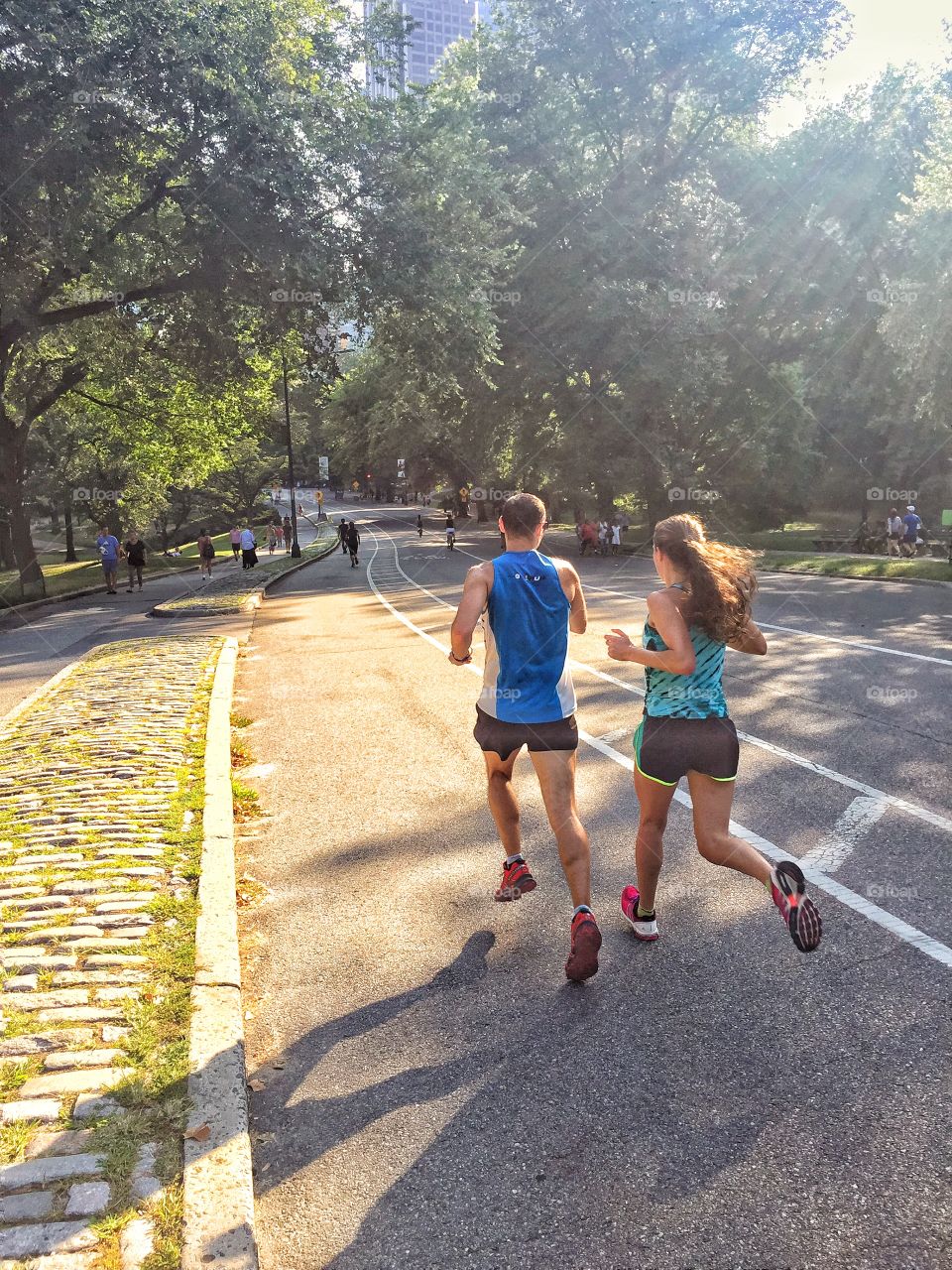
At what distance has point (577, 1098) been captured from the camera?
142 inches

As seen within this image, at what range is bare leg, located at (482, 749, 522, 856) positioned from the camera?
4.98m

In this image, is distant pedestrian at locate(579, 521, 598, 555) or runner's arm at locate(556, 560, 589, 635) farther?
distant pedestrian at locate(579, 521, 598, 555)

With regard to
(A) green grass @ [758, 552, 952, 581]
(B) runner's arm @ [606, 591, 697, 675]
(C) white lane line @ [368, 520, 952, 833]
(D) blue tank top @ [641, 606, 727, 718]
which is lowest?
(A) green grass @ [758, 552, 952, 581]

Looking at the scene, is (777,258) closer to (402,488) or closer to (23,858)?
(23,858)

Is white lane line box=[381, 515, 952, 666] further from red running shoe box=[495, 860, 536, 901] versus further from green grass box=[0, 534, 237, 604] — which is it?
green grass box=[0, 534, 237, 604]

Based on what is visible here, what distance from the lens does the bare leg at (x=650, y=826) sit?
462 centimetres

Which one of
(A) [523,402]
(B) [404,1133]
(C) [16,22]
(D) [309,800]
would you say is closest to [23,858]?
(D) [309,800]

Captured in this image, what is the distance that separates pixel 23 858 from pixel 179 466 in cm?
3615
